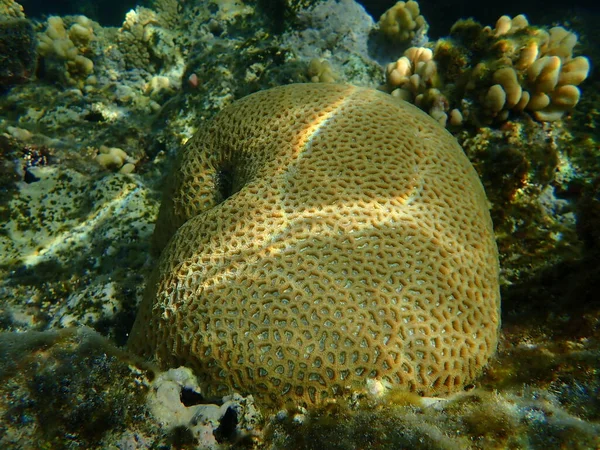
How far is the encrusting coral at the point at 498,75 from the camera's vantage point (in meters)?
3.34

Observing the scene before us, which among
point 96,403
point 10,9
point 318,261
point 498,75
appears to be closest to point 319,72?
Answer: point 498,75

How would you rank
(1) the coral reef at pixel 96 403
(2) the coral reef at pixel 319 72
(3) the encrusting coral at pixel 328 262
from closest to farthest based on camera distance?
(1) the coral reef at pixel 96 403, (3) the encrusting coral at pixel 328 262, (2) the coral reef at pixel 319 72

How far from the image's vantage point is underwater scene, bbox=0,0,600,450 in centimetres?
153

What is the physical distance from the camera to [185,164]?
3262mm

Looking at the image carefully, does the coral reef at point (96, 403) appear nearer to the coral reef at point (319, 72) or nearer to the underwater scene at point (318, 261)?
the underwater scene at point (318, 261)

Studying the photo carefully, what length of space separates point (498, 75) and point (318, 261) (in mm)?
2885

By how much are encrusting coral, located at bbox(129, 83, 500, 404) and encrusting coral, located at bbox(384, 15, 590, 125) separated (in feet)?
2.59

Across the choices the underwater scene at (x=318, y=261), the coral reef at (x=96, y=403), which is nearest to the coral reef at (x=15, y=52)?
the underwater scene at (x=318, y=261)

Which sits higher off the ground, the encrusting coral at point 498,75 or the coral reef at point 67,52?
the coral reef at point 67,52

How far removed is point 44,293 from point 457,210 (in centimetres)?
417

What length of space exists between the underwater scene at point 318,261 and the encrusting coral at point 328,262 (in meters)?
0.01

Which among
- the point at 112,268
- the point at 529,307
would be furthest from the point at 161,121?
the point at 529,307

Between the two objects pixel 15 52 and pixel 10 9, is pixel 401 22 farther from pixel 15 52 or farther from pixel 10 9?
pixel 10 9

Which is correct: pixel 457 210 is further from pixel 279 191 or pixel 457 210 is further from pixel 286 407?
pixel 286 407
